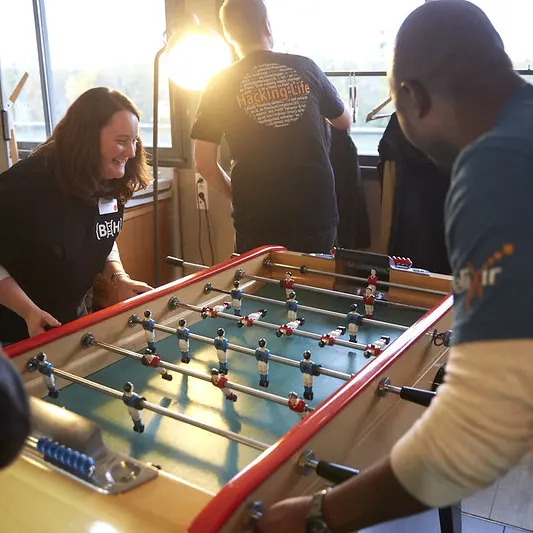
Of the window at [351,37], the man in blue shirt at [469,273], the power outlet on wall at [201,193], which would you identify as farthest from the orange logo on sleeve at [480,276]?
the power outlet on wall at [201,193]

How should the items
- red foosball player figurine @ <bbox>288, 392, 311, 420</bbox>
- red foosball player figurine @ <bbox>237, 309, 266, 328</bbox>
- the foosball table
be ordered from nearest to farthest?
the foosball table, red foosball player figurine @ <bbox>288, 392, 311, 420</bbox>, red foosball player figurine @ <bbox>237, 309, 266, 328</bbox>

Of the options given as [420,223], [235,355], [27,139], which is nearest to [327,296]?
[235,355]

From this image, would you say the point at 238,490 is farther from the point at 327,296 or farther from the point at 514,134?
the point at 327,296

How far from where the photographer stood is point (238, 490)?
33.6 inches

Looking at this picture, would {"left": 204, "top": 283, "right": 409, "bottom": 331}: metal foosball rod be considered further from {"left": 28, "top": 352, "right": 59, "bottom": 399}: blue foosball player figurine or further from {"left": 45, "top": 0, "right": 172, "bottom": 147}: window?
{"left": 45, "top": 0, "right": 172, "bottom": 147}: window

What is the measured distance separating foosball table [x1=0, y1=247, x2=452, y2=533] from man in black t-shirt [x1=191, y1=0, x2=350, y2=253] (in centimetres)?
41

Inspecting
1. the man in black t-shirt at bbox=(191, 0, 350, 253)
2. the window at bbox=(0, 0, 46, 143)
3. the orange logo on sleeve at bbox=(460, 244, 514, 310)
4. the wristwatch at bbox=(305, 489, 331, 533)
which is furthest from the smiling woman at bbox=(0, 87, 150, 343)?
the window at bbox=(0, 0, 46, 143)

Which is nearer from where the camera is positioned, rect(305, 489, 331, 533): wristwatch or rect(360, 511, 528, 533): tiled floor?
rect(305, 489, 331, 533): wristwatch

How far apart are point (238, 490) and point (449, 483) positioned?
0.97 ft

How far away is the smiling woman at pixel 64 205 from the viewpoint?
1.77m

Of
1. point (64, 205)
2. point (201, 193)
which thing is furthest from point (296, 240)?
point (201, 193)

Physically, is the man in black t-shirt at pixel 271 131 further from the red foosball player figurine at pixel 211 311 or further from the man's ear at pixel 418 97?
the man's ear at pixel 418 97

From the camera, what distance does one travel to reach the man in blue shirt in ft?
2.13

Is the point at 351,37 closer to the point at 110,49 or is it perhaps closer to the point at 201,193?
the point at 201,193
